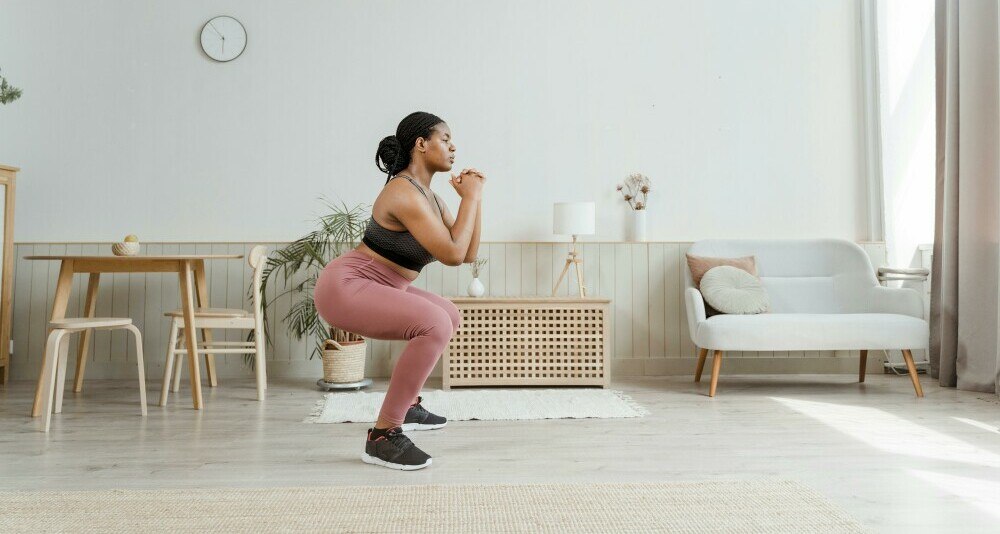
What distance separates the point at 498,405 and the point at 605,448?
3.00 feet

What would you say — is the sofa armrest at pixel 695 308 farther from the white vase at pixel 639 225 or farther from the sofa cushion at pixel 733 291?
the white vase at pixel 639 225

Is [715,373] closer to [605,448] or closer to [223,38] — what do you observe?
[605,448]

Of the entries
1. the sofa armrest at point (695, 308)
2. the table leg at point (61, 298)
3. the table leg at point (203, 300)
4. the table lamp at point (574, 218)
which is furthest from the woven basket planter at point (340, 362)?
the sofa armrest at point (695, 308)

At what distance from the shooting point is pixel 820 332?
11.3 ft

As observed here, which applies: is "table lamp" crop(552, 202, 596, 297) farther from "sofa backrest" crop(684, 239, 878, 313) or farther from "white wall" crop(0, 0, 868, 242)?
"sofa backrest" crop(684, 239, 878, 313)

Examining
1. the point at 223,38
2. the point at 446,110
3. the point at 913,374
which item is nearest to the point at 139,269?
the point at 223,38

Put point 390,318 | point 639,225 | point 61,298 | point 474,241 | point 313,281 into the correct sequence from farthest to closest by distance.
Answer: point 639,225
point 313,281
point 61,298
point 474,241
point 390,318

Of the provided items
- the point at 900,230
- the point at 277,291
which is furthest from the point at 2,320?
the point at 900,230

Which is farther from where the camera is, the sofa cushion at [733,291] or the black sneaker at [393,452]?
the sofa cushion at [733,291]

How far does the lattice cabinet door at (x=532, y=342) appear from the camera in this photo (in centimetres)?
385

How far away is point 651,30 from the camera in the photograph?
450 centimetres

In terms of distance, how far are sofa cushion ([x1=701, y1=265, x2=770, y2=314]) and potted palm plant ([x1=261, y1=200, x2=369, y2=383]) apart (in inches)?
75.7

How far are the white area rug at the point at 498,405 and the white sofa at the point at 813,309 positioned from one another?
2.03 ft

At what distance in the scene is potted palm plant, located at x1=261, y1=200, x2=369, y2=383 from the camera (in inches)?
148
